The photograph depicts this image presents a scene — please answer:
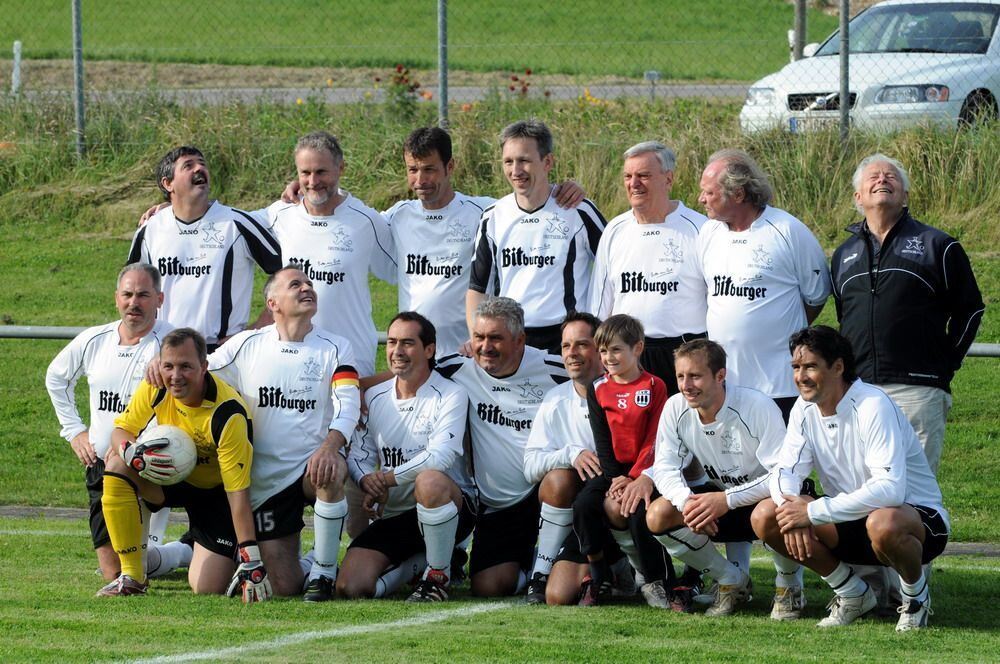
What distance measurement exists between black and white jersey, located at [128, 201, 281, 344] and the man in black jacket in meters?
3.04

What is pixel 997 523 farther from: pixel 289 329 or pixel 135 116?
pixel 135 116

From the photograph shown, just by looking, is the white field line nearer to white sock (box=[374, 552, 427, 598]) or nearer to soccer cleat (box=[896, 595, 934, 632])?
white sock (box=[374, 552, 427, 598])

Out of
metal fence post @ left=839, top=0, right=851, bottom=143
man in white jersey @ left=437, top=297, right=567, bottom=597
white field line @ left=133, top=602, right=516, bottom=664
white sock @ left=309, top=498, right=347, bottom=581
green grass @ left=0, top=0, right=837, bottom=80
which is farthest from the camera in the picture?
green grass @ left=0, top=0, right=837, bottom=80

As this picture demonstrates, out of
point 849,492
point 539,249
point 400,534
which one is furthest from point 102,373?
point 849,492

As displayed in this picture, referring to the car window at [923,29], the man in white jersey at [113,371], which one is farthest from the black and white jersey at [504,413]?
the car window at [923,29]

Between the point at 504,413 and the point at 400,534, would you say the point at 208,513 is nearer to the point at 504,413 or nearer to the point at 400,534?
the point at 400,534

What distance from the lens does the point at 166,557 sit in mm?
7863

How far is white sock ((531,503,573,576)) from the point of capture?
725cm

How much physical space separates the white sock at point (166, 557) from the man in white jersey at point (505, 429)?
1.56 meters

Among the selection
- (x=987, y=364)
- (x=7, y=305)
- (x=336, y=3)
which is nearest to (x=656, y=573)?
(x=987, y=364)

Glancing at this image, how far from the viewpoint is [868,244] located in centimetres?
717

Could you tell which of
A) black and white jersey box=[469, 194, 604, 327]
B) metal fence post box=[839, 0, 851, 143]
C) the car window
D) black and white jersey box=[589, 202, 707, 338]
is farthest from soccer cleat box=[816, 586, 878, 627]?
the car window

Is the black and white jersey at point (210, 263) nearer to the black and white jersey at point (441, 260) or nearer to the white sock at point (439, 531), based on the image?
the black and white jersey at point (441, 260)

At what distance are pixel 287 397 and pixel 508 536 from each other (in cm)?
129
